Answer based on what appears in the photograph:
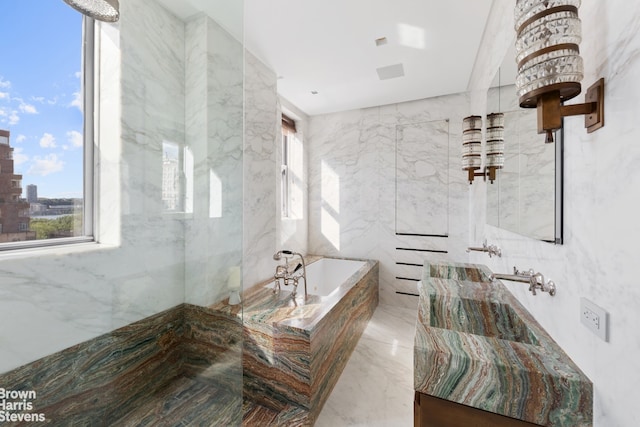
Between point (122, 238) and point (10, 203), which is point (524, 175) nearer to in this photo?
point (122, 238)

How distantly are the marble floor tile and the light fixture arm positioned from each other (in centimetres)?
192

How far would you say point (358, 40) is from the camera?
2.18 meters

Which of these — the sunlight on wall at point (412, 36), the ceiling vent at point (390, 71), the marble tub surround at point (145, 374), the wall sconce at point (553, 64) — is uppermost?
the ceiling vent at point (390, 71)

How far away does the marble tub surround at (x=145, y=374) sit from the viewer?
1.24 m

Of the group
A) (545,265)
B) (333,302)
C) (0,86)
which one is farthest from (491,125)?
(0,86)

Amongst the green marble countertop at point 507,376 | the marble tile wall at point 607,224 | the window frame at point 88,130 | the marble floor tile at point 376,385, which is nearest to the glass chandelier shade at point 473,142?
the marble tile wall at point 607,224

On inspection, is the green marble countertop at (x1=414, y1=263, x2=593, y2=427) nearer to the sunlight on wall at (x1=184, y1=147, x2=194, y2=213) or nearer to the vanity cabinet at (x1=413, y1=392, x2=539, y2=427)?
the vanity cabinet at (x1=413, y1=392, x2=539, y2=427)

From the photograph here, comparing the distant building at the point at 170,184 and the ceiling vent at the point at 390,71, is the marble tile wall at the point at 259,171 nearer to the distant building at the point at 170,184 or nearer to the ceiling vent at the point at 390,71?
the distant building at the point at 170,184

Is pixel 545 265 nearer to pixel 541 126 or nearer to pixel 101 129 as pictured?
pixel 541 126

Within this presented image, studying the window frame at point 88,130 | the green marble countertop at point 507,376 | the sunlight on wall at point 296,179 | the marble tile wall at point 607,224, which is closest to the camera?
the marble tile wall at point 607,224

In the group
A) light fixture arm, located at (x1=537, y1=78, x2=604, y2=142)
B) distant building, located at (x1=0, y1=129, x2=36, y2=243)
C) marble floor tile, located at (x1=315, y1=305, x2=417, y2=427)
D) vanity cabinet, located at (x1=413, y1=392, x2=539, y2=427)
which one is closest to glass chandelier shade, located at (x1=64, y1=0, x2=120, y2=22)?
distant building, located at (x1=0, y1=129, x2=36, y2=243)

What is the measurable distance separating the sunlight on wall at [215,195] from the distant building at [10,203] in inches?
35.2

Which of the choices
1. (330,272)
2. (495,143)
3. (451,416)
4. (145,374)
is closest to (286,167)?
(330,272)

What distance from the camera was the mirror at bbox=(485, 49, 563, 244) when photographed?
0.98m
